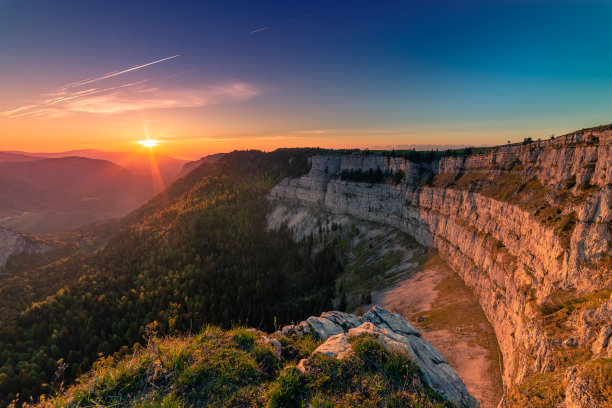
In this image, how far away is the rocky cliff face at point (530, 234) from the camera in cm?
2147

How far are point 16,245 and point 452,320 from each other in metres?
231

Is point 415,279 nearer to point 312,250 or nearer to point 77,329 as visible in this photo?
point 312,250

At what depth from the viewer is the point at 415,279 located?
61.5 m

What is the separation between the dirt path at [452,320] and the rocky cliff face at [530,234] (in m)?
2.28

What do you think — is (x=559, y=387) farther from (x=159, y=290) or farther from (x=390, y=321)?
(x=159, y=290)

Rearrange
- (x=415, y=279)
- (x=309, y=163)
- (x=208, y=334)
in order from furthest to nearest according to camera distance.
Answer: (x=309, y=163) → (x=415, y=279) → (x=208, y=334)

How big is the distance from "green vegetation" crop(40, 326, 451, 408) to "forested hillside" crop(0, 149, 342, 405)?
28604 millimetres

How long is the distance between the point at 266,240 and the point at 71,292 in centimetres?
7034

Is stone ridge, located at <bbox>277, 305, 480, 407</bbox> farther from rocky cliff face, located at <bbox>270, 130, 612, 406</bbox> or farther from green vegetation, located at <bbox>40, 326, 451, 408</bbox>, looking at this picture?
rocky cliff face, located at <bbox>270, 130, 612, 406</bbox>

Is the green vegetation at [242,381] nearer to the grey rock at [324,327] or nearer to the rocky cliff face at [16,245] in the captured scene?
the grey rock at [324,327]

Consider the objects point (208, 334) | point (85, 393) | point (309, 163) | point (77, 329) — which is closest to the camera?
point (85, 393)

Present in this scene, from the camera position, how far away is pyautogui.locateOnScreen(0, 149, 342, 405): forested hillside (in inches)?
2554

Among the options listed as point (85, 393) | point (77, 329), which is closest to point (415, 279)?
point (85, 393)

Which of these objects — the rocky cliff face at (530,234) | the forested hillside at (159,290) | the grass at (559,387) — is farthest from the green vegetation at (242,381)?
the forested hillside at (159,290)
